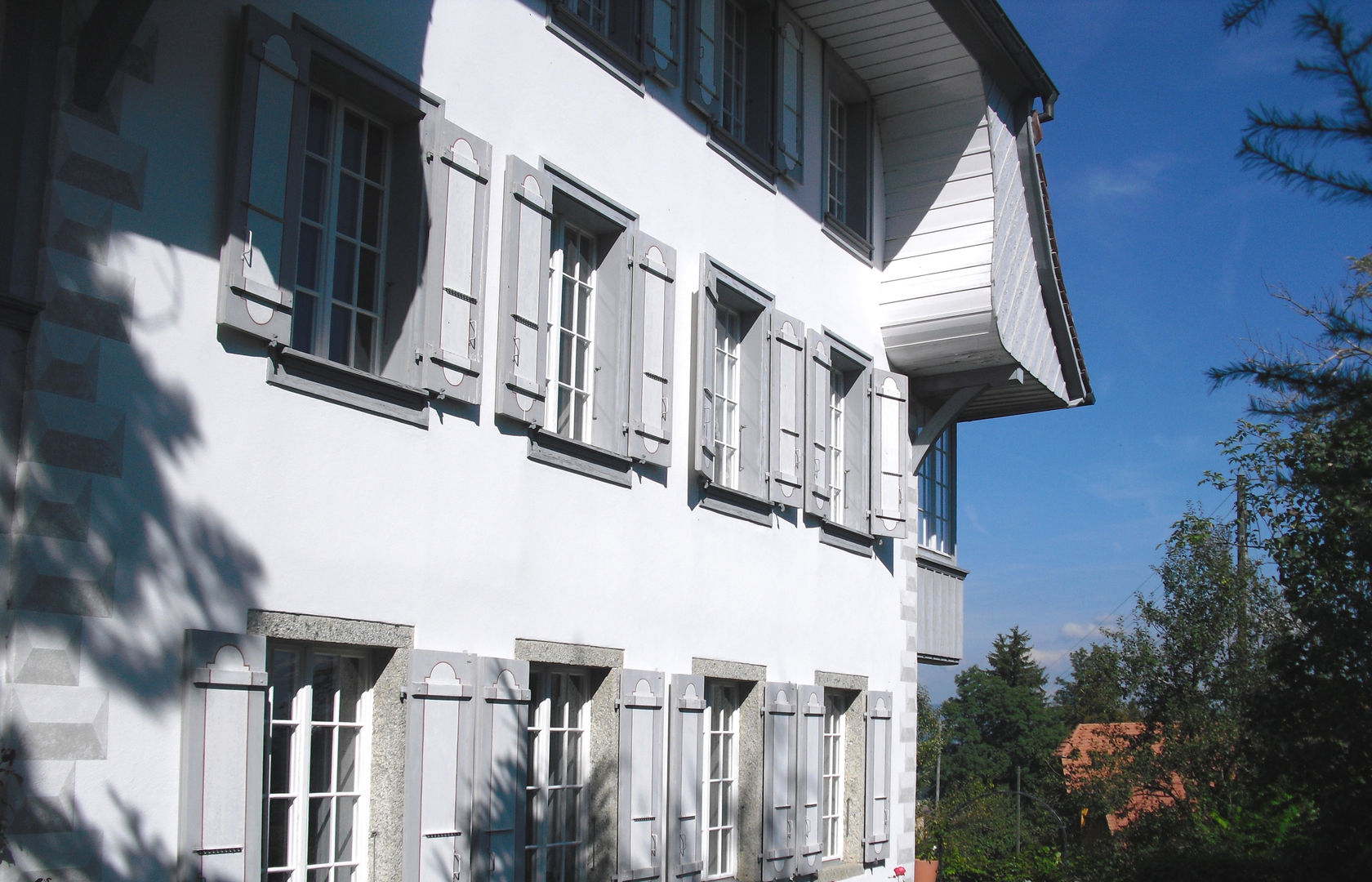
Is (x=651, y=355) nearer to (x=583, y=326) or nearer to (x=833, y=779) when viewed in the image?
(x=583, y=326)

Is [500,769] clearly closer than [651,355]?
Yes

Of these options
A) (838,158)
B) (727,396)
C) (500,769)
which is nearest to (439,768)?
(500,769)

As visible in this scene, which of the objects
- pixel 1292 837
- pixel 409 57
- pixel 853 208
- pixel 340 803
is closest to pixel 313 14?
pixel 409 57

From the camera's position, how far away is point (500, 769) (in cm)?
650

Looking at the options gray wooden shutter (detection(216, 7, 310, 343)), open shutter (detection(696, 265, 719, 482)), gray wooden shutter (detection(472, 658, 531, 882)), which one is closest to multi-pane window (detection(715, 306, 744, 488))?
open shutter (detection(696, 265, 719, 482))

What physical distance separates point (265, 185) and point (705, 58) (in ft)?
14.6

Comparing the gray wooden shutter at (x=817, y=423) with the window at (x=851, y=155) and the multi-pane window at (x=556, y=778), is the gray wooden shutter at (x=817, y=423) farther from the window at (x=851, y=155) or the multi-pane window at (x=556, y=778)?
the multi-pane window at (x=556, y=778)

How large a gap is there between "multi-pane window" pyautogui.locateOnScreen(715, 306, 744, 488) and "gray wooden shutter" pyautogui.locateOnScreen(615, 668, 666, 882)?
1.82 metres

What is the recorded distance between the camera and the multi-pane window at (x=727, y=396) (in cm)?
916

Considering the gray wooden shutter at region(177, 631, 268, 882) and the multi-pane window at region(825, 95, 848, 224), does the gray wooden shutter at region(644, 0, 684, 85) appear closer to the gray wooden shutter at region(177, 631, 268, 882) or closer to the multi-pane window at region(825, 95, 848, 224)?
the multi-pane window at region(825, 95, 848, 224)

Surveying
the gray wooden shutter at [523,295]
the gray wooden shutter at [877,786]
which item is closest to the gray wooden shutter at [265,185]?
the gray wooden shutter at [523,295]

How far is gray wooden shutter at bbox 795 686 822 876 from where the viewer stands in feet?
31.0

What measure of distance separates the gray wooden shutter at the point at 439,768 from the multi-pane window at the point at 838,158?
6307 millimetres

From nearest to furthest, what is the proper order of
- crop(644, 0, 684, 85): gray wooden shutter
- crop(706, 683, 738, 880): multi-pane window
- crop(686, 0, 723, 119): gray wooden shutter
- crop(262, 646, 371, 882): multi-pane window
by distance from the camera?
crop(262, 646, 371, 882): multi-pane window → crop(644, 0, 684, 85): gray wooden shutter → crop(706, 683, 738, 880): multi-pane window → crop(686, 0, 723, 119): gray wooden shutter
